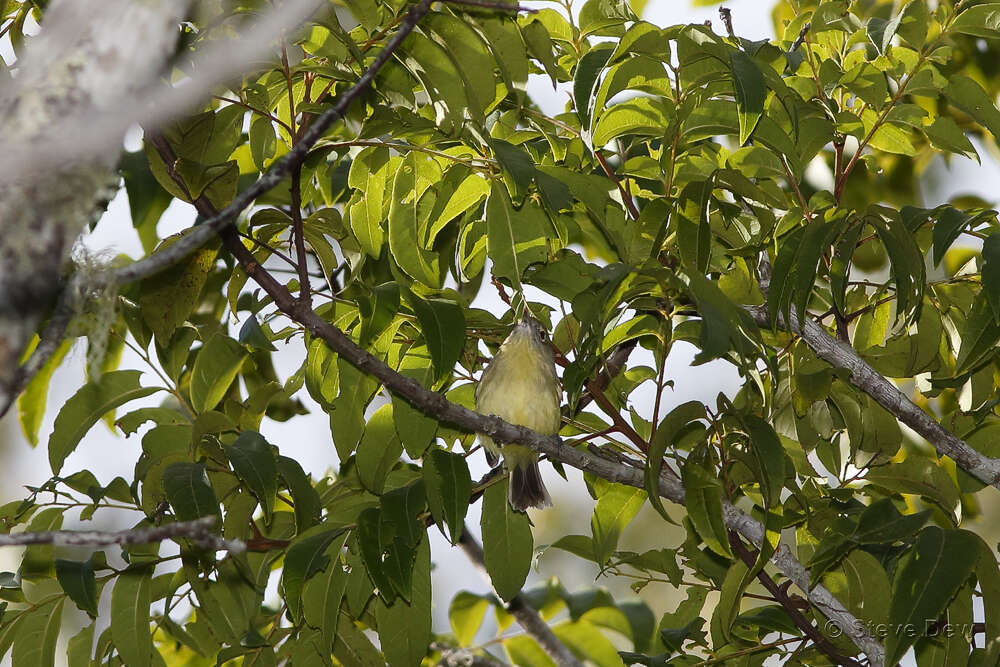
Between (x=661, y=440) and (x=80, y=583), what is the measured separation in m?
1.53

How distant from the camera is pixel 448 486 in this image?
7.74ft

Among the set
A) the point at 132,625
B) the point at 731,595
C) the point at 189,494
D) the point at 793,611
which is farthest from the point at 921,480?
the point at 132,625

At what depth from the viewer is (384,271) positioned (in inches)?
131

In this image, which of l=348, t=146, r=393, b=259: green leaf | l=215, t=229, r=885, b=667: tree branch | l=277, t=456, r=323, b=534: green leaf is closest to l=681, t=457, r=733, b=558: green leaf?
l=215, t=229, r=885, b=667: tree branch

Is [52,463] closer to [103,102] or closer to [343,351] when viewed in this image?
[343,351]

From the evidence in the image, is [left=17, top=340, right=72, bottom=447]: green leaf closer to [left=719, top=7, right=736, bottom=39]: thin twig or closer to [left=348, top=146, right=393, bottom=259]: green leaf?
[left=348, top=146, right=393, bottom=259]: green leaf

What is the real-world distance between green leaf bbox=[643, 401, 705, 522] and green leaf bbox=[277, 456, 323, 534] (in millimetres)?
915

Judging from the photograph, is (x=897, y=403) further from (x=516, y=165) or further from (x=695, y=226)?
(x=516, y=165)

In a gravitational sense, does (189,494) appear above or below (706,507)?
above

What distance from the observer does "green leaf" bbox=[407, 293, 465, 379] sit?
2.20m

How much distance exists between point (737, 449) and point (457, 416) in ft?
2.79

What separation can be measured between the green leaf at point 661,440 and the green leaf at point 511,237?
0.54m

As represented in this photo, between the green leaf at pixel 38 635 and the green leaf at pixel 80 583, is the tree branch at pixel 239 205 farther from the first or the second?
the green leaf at pixel 38 635

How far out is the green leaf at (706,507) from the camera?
87.6 inches
